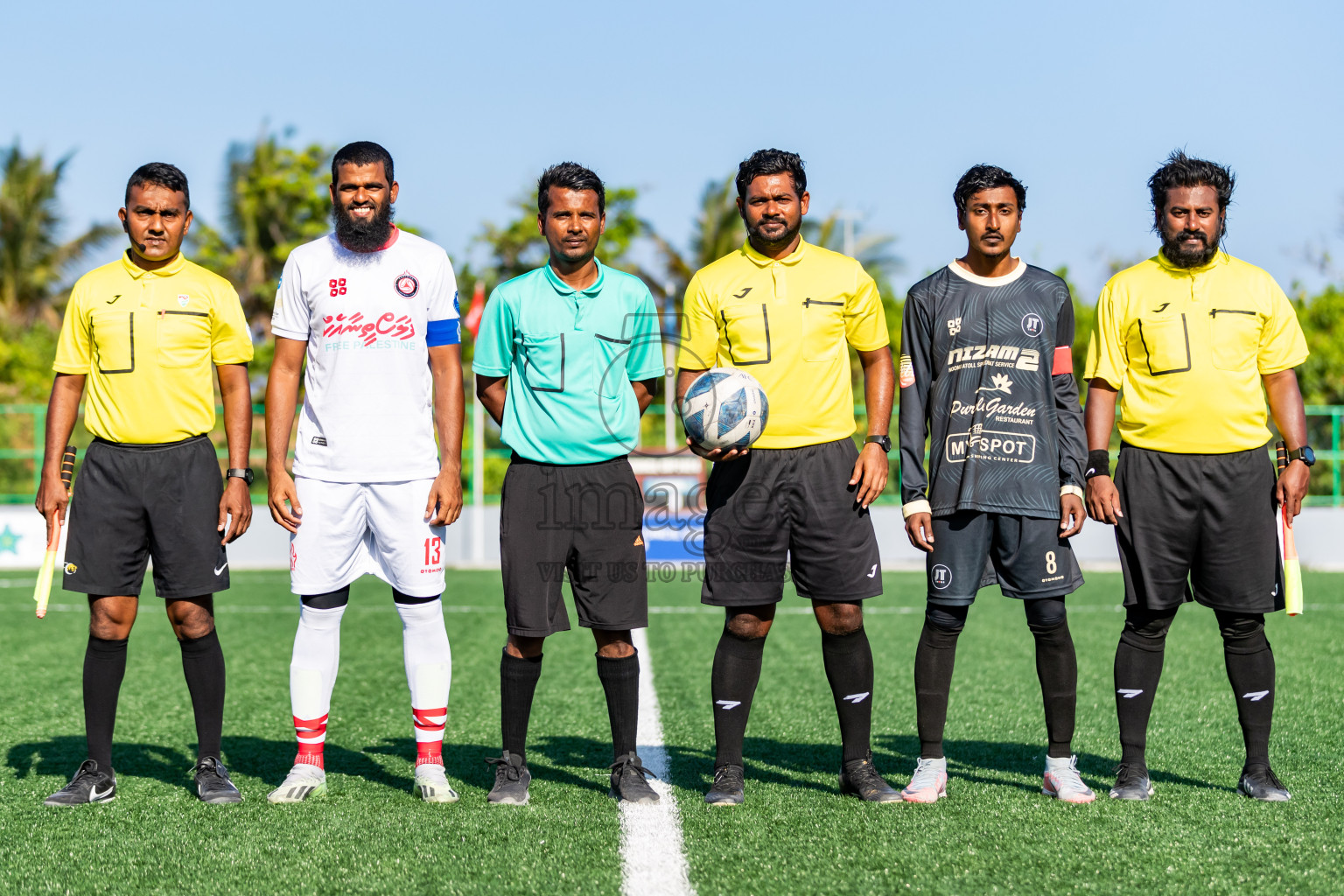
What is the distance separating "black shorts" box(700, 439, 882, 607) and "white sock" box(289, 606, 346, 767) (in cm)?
131

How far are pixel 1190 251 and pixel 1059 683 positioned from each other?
5.05ft

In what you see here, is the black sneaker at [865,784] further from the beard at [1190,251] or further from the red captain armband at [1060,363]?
the beard at [1190,251]

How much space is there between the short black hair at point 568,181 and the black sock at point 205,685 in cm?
191

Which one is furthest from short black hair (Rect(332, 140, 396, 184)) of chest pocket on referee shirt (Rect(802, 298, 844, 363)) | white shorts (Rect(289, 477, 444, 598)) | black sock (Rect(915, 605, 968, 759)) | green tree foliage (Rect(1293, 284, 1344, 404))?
green tree foliage (Rect(1293, 284, 1344, 404))

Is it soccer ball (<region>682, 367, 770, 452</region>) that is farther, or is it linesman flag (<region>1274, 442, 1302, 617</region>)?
linesman flag (<region>1274, 442, 1302, 617</region>)

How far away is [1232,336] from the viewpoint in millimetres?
4238

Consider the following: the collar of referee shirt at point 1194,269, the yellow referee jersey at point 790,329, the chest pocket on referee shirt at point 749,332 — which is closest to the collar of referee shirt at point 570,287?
the yellow referee jersey at point 790,329

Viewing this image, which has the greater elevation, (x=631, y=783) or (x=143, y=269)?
(x=143, y=269)

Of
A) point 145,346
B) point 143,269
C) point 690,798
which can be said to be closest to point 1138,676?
point 690,798

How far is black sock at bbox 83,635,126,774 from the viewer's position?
14.2 feet

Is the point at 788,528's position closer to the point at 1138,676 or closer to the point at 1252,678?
the point at 1138,676

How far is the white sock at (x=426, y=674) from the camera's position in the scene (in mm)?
4348

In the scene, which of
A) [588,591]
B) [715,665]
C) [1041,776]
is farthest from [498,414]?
[1041,776]

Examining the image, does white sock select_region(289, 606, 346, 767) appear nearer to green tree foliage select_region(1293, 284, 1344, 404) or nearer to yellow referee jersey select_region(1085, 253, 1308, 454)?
yellow referee jersey select_region(1085, 253, 1308, 454)
